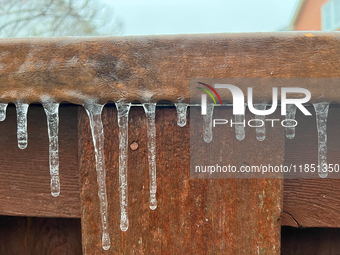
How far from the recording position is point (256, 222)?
0.45 m

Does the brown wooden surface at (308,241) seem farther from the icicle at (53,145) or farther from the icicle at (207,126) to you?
the icicle at (53,145)

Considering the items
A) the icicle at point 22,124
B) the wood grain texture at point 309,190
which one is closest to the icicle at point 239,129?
the wood grain texture at point 309,190

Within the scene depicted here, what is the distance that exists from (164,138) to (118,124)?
0.29 ft

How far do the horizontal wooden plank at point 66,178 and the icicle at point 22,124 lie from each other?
0.03 metres

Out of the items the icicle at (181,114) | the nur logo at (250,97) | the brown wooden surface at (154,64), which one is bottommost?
the icicle at (181,114)

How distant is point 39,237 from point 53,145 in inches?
12.5

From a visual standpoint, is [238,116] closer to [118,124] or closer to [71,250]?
[118,124]

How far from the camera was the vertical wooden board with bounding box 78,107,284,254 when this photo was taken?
452mm

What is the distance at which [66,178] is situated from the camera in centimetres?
51

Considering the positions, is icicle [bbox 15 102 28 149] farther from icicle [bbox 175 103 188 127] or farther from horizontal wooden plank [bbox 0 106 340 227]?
icicle [bbox 175 103 188 127]

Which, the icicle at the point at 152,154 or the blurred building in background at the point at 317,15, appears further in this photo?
the blurred building in background at the point at 317,15

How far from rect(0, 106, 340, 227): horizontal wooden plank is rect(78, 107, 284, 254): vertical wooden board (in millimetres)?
52

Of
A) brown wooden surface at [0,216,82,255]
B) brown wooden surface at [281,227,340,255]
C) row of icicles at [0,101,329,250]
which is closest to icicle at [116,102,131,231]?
row of icicles at [0,101,329,250]

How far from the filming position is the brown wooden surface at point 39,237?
2.07 ft
